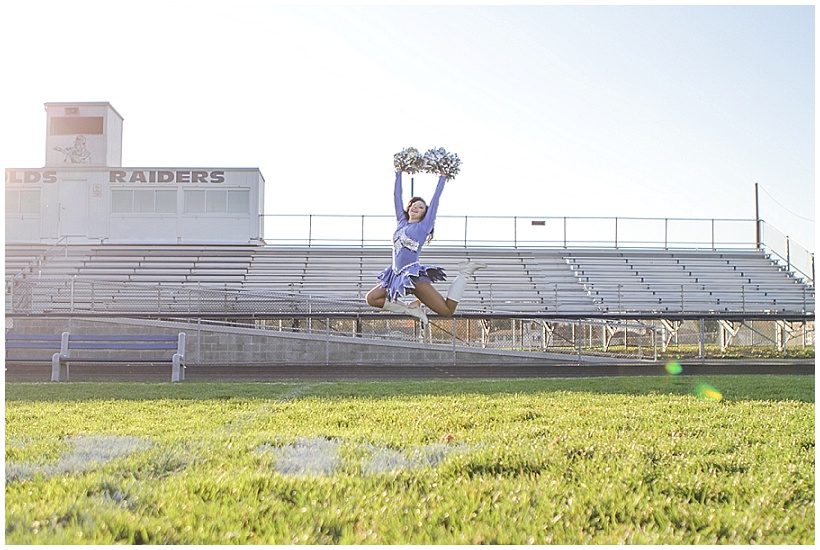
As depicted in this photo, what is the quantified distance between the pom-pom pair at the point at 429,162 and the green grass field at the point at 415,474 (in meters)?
1.85

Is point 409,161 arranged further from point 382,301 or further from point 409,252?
point 382,301

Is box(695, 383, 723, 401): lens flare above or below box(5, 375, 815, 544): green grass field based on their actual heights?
below

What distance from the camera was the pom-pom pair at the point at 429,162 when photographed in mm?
6598

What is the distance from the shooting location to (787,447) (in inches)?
190

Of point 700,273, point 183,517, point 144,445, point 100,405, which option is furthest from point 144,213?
point 183,517

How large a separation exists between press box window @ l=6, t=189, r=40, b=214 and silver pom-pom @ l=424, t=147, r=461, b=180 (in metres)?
21.5

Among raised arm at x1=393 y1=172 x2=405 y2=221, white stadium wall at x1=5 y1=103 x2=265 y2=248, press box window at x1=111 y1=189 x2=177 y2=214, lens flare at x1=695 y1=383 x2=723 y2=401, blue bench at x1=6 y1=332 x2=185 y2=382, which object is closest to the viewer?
raised arm at x1=393 y1=172 x2=405 y2=221

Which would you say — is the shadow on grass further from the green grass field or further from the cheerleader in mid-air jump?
the cheerleader in mid-air jump

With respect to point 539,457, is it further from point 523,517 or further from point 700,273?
point 700,273

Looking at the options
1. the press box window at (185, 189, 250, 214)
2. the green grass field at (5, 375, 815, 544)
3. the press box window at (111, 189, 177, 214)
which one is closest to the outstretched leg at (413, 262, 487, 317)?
the green grass field at (5, 375, 815, 544)

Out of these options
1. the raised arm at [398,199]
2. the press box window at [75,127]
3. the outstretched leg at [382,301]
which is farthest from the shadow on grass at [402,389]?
the press box window at [75,127]

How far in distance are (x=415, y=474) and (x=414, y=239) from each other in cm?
296

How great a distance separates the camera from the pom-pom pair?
21.6 feet

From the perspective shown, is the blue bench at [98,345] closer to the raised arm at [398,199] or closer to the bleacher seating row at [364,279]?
the bleacher seating row at [364,279]
